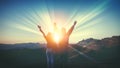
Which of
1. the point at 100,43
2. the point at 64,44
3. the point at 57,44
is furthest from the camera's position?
the point at 100,43

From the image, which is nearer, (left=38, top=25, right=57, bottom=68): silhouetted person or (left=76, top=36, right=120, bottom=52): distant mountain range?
(left=38, top=25, right=57, bottom=68): silhouetted person

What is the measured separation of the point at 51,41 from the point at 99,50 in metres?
9.10

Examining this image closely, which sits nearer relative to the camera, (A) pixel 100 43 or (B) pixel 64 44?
(B) pixel 64 44

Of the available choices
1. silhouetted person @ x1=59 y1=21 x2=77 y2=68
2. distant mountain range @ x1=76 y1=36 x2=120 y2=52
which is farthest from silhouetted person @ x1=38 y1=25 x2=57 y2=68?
distant mountain range @ x1=76 y1=36 x2=120 y2=52

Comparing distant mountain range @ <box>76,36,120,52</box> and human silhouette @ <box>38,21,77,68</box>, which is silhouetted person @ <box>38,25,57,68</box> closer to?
human silhouette @ <box>38,21,77,68</box>

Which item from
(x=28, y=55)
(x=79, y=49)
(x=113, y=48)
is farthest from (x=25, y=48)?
(x=113, y=48)

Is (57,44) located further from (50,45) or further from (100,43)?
(100,43)

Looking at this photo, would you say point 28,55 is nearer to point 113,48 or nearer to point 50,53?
point 113,48

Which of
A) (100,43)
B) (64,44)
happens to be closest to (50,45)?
(64,44)

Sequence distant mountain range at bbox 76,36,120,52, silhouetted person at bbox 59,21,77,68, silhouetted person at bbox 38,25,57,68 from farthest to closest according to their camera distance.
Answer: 1. distant mountain range at bbox 76,36,120,52
2. silhouetted person at bbox 38,25,57,68
3. silhouetted person at bbox 59,21,77,68

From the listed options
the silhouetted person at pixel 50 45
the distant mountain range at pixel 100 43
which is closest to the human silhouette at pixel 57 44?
the silhouetted person at pixel 50 45

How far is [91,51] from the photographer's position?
15.0 meters

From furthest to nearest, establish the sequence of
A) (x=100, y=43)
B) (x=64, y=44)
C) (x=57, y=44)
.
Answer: (x=100, y=43) < (x=57, y=44) < (x=64, y=44)

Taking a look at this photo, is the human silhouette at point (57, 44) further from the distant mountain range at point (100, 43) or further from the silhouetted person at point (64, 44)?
the distant mountain range at point (100, 43)
